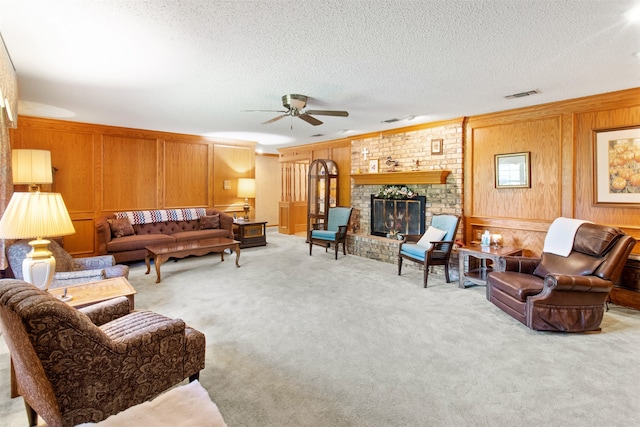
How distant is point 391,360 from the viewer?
2502 millimetres

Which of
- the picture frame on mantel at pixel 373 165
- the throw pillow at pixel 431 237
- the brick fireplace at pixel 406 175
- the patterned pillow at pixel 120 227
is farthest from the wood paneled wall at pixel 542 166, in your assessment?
the patterned pillow at pixel 120 227

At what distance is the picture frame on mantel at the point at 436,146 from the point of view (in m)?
5.37

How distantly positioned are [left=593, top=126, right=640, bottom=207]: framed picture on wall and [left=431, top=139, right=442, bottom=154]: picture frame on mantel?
196 centimetres

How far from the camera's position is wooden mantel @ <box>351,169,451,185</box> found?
5270 millimetres

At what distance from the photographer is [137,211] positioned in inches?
247

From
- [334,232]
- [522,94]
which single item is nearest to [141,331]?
[522,94]

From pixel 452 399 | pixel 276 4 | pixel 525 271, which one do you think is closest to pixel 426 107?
pixel 525 271

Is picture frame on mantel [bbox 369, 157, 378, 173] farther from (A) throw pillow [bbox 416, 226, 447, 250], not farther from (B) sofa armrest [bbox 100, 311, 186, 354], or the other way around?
(B) sofa armrest [bbox 100, 311, 186, 354]

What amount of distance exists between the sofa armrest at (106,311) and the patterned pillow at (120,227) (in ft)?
12.7

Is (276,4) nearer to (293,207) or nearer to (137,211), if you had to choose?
(137,211)

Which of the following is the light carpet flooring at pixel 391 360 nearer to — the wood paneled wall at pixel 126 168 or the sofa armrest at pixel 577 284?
the sofa armrest at pixel 577 284

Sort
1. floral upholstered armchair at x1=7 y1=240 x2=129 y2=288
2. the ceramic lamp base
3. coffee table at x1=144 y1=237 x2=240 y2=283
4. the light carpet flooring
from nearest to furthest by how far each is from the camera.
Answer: the light carpet flooring
the ceramic lamp base
floral upholstered armchair at x1=7 y1=240 x2=129 y2=288
coffee table at x1=144 y1=237 x2=240 y2=283

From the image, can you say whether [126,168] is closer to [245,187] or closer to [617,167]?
[245,187]

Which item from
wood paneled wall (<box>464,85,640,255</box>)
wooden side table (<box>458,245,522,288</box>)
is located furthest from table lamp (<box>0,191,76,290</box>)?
wood paneled wall (<box>464,85,640,255</box>)
